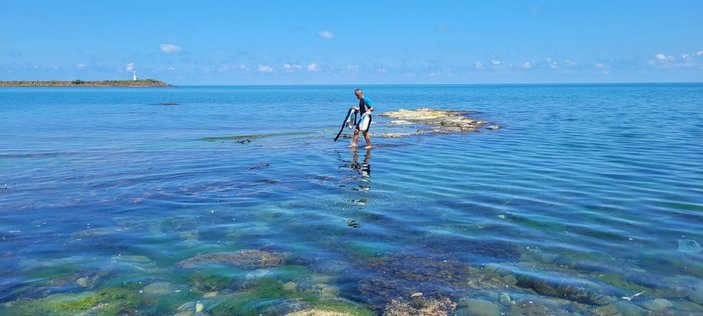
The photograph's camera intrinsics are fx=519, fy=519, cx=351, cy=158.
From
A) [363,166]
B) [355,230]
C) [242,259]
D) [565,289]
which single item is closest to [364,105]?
[363,166]

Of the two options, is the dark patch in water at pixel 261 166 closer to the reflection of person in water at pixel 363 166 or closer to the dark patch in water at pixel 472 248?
the reflection of person in water at pixel 363 166

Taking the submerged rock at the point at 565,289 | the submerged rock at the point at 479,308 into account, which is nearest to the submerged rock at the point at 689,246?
the submerged rock at the point at 565,289

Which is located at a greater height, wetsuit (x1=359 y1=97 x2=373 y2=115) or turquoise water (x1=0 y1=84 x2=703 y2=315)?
wetsuit (x1=359 y1=97 x2=373 y2=115)

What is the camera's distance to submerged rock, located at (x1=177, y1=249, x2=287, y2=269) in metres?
9.14

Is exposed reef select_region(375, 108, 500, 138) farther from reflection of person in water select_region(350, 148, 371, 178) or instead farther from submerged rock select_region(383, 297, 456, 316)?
submerged rock select_region(383, 297, 456, 316)

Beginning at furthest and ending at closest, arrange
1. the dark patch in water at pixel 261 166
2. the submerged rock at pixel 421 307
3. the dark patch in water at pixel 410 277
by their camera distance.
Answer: the dark patch in water at pixel 261 166
the dark patch in water at pixel 410 277
the submerged rock at pixel 421 307

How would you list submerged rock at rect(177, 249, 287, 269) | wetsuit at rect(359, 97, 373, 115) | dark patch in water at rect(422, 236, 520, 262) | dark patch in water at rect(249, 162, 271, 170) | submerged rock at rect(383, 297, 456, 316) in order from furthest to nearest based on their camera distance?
wetsuit at rect(359, 97, 373, 115)
dark patch in water at rect(249, 162, 271, 170)
dark patch in water at rect(422, 236, 520, 262)
submerged rock at rect(177, 249, 287, 269)
submerged rock at rect(383, 297, 456, 316)

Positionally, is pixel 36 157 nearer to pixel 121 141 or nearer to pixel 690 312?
pixel 121 141

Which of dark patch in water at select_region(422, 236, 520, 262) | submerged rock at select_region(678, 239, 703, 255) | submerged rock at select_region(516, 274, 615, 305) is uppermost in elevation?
submerged rock at select_region(678, 239, 703, 255)

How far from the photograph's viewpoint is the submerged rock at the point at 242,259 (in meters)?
9.14

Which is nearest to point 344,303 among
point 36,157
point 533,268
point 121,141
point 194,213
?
point 533,268

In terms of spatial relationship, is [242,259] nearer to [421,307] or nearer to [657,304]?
[421,307]

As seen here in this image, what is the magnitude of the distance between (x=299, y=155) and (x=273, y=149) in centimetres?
293

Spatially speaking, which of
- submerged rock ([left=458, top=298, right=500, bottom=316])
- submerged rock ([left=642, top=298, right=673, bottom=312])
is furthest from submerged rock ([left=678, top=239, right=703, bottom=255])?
submerged rock ([left=458, top=298, right=500, bottom=316])
